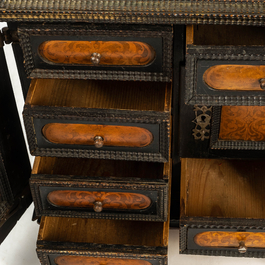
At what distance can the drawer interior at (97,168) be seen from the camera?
117 cm

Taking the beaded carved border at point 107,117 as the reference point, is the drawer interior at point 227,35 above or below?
above

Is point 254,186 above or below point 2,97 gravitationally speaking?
below

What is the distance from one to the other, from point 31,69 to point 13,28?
24 cm

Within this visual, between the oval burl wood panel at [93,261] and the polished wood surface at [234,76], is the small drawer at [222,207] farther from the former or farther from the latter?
the polished wood surface at [234,76]

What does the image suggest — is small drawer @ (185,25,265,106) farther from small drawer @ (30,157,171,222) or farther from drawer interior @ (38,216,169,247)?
drawer interior @ (38,216,169,247)

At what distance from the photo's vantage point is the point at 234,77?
92 cm

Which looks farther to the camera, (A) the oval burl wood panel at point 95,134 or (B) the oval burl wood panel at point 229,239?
(B) the oval burl wood panel at point 229,239

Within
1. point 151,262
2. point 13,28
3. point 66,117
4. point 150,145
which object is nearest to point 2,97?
point 13,28

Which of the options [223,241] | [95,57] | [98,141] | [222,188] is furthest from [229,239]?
[95,57]

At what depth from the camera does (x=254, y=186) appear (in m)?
1.28

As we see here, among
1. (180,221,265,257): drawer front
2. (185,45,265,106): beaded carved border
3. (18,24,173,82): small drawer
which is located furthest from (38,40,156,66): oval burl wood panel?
(180,221,265,257): drawer front

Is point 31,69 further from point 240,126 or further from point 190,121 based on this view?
point 240,126

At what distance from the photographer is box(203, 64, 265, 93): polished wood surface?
35.6 inches

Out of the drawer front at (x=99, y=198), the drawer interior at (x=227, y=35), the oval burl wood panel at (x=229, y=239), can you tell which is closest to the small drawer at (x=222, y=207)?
the oval burl wood panel at (x=229, y=239)
